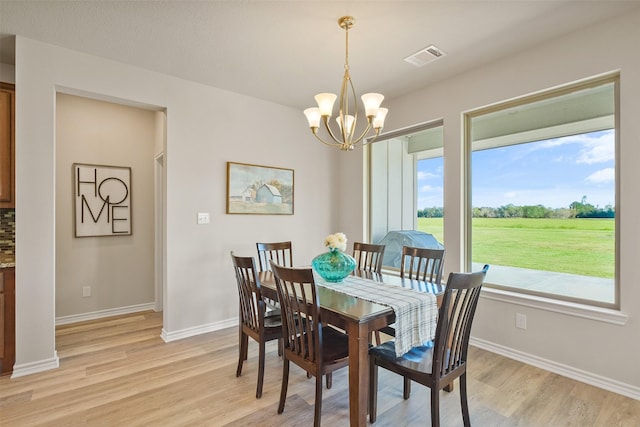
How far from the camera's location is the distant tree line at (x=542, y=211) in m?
2.50

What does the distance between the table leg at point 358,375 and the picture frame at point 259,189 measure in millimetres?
2434

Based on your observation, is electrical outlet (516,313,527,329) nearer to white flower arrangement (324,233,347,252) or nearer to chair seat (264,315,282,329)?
white flower arrangement (324,233,347,252)

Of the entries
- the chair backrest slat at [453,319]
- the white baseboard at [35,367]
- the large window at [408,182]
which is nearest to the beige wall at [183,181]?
the white baseboard at [35,367]

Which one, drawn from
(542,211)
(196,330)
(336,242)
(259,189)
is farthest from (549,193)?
(196,330)

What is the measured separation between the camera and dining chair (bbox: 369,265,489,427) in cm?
160

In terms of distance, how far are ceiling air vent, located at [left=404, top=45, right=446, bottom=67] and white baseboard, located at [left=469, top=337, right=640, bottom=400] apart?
2.67 meters

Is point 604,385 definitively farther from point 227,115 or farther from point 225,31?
point 227,115

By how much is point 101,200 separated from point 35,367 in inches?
76.7

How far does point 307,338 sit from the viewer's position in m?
1.89

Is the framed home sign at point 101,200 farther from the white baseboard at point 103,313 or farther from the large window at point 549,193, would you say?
the large window at point 549,193

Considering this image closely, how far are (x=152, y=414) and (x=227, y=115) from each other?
2898 mm

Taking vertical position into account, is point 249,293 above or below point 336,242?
below

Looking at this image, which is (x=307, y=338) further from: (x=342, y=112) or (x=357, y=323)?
(x=342, y=112)

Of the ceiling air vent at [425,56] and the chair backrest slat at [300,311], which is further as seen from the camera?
the ceiling air vent at [425,56]
